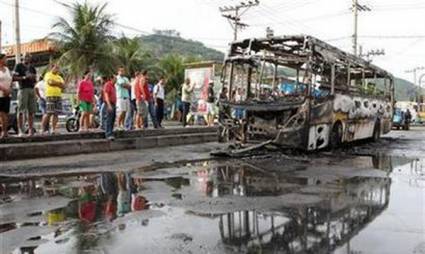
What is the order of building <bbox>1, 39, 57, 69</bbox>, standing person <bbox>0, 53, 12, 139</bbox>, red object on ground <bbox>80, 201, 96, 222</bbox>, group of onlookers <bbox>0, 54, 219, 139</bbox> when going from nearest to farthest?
red object on ground <bbox>80, 201, 96, 222</bbox>
standing person <bbox>0, 53, 12, 139</bbox>
group of onlookers <bbox>0, 54, 219, 139</bbox>
building <bbox>1, 39, 57, 69</bbox>

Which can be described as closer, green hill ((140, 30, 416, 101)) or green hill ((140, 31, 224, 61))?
green hill ((140, 30, 416, 101))

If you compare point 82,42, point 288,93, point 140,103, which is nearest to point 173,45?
point 82,42

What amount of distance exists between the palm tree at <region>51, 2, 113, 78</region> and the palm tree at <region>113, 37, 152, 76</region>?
9.67ft

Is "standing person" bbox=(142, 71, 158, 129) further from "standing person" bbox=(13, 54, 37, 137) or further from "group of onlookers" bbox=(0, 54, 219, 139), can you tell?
"standing person" bbox=(13, 54, 37, 137)

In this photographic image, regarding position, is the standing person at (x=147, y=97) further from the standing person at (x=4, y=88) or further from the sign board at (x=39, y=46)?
the sign board at (x=39, y=46)

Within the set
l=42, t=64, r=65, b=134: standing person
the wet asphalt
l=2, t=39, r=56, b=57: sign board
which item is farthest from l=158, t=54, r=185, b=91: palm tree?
the wet asphalt

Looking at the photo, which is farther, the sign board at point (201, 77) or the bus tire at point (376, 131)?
the sign board at point (201, 77)

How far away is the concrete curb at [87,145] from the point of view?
1186 centimetres

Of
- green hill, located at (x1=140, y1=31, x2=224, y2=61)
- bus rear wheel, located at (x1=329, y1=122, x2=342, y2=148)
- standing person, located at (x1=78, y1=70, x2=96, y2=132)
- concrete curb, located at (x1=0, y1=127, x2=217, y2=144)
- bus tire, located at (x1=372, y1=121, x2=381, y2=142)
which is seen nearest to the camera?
concrete curb, located at (x1=0, y1=127, x2=217, y2=144)

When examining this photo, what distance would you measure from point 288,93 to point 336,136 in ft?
7.56

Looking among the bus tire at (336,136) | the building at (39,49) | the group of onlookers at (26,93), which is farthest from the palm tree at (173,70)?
the group of onlookers at (26,93)

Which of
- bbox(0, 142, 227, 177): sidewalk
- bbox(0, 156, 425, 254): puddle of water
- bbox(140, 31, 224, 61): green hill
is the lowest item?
bbox(0, 156, 425, 254): puddle of water

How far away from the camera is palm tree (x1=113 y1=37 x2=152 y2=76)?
1501 inches

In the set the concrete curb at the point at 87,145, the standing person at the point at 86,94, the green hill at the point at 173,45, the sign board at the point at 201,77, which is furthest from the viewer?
the green hill at the point at 173,45
